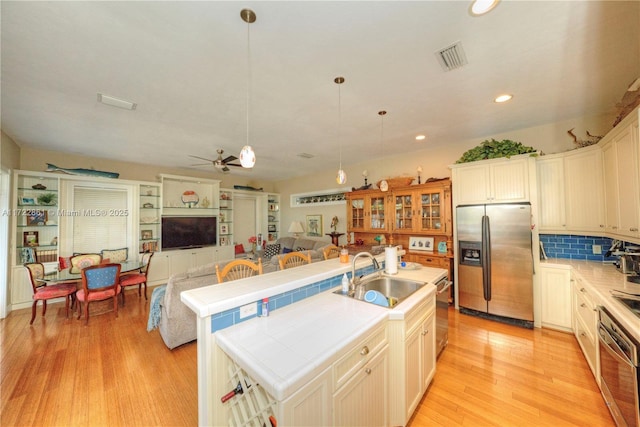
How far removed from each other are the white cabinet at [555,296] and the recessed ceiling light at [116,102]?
17.5 ft

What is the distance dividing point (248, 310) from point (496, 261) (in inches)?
132

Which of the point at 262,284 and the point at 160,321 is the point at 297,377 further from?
the point at 160,321

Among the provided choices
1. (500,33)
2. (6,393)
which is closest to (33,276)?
(6,393)

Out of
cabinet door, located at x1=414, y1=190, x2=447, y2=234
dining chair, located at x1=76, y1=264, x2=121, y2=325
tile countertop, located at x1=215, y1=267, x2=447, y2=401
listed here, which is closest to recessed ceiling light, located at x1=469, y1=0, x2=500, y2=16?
tile countertop, located at x1=215, y1=267, x2=447, y2=401

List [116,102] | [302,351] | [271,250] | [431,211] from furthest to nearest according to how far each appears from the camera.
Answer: [271,250]
[431,211]
[116,102]
[302,351]

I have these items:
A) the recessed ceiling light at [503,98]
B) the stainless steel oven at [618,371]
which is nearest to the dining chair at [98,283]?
the stainless steel oven at [618,371]

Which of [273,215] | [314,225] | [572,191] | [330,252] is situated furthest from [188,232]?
[572,191]

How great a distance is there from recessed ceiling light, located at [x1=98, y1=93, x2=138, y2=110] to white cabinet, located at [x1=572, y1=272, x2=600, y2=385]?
4857 mm

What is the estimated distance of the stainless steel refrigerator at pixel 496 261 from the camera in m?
3.04

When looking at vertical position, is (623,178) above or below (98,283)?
above

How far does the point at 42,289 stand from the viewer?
11.5 ft

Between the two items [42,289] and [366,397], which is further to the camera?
[42,289]

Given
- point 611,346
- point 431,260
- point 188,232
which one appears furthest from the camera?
point 188,232

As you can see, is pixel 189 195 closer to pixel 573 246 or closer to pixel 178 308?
pixel 178 308
